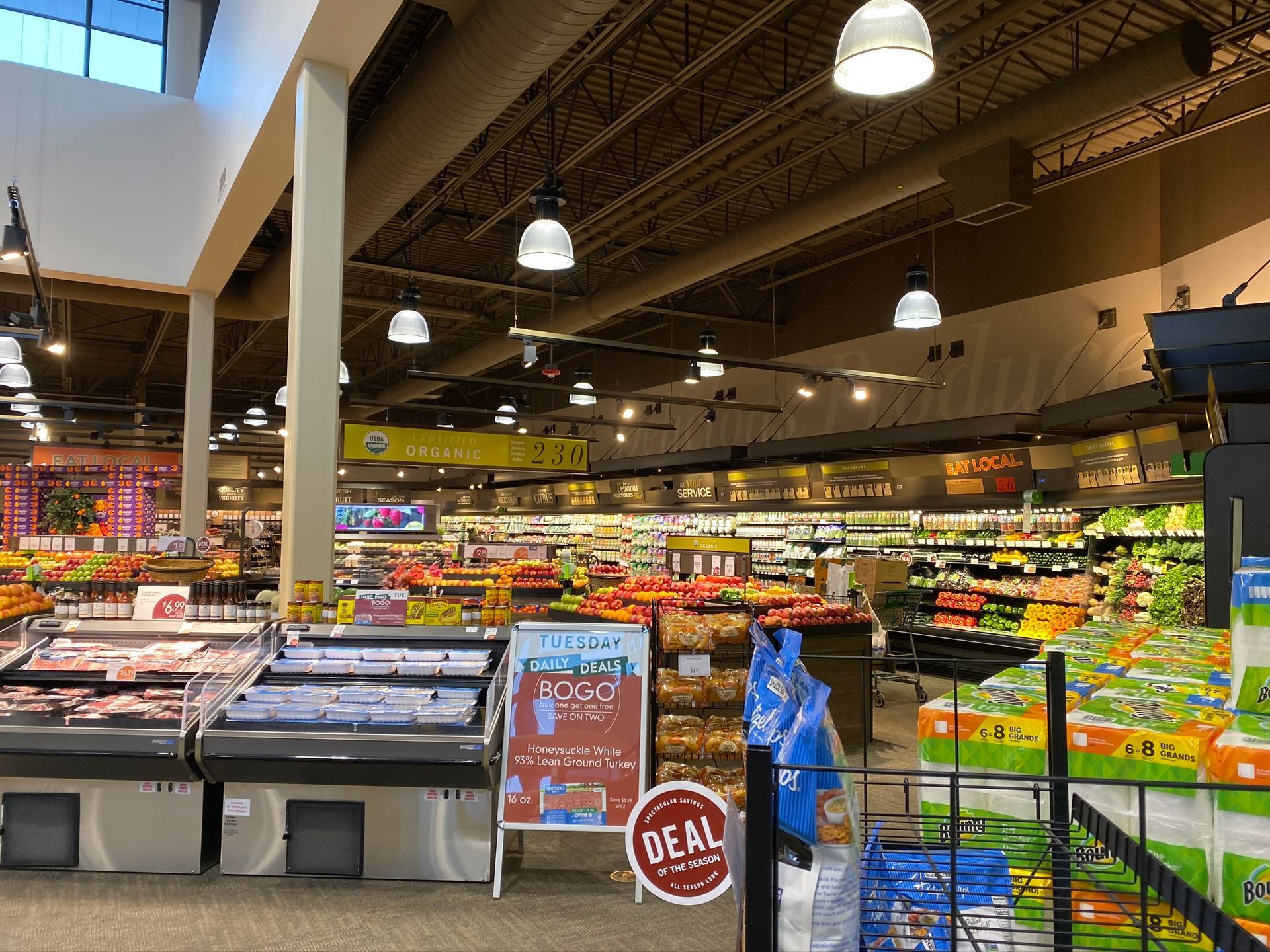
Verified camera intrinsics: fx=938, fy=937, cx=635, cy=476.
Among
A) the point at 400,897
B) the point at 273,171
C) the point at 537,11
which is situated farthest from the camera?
the point at 273,171

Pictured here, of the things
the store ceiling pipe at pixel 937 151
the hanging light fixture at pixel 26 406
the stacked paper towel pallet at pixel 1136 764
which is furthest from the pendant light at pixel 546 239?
the hanging light fixture at pixel 26 406

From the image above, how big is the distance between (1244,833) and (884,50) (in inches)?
145

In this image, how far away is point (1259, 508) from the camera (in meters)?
3.17

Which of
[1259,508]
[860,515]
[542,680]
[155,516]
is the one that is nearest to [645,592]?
[542,680]

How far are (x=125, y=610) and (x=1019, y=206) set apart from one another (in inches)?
306

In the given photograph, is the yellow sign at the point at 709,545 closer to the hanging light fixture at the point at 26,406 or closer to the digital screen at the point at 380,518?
the digital screen at the point at 380,518

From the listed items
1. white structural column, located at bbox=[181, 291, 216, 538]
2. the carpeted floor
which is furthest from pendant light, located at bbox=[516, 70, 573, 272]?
white structural column, located at bbox=[181, 291, 216, 538]

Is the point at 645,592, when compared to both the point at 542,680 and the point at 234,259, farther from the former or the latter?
the point at 234,259

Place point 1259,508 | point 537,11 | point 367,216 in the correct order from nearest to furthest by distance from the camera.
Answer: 1. point 1259,508
2. point 537,11
3. point 367,216

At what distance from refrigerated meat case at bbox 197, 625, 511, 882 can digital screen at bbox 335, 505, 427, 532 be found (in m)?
9.84

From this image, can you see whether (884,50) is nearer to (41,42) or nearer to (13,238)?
(13,238)

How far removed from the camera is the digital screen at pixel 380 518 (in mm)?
14023

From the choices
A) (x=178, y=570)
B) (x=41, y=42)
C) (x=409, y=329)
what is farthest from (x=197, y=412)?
(x=41, y=42)

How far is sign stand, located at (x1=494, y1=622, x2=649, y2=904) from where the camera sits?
13.6 feet
